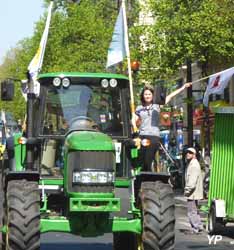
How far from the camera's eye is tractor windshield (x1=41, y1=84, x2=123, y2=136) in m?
11.3

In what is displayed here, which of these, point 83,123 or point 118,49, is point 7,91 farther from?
point 118,49

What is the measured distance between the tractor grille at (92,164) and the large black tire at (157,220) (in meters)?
0.48

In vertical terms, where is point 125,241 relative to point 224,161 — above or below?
below

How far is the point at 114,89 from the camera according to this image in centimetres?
1170

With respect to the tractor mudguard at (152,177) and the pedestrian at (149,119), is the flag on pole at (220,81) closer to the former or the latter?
the pedestrian at (149,119)

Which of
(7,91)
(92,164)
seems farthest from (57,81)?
(92,164)

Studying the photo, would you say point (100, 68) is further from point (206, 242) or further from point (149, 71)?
point (206, 242)

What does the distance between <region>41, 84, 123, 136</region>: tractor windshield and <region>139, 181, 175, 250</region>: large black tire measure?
4.64 feet

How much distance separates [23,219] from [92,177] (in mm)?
922

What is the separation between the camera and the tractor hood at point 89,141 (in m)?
10.2

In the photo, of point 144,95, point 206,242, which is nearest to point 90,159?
point 144,95

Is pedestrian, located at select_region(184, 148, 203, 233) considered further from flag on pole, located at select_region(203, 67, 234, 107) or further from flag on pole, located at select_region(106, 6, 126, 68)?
flag on pole, located at select_region(106, 6, 126, 68)

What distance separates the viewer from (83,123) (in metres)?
11.2

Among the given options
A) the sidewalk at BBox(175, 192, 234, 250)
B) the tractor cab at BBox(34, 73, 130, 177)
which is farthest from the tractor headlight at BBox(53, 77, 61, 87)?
the sidewalk at BBox(175, 192, 234, 250)
